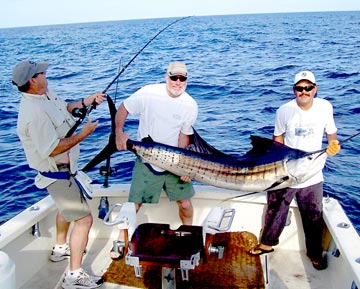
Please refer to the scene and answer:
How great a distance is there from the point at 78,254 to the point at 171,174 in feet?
2.42

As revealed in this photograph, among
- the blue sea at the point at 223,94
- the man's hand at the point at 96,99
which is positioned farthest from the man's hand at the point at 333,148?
the blue sea at the point at 223,94

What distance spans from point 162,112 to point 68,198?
0.75 meters

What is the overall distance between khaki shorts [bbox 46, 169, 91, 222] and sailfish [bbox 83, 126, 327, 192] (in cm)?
16

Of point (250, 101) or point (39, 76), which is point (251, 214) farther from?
point (250, 101)

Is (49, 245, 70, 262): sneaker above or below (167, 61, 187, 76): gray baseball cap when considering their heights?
below

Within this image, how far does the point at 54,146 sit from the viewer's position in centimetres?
234

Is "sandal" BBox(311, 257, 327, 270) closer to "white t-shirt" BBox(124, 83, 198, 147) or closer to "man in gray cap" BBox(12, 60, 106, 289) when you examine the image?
"white t-shirt" BBox(124, 83, 198, 147)

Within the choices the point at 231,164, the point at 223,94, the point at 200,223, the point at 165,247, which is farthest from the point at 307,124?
the point at 223,94

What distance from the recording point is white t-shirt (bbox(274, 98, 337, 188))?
2684mm

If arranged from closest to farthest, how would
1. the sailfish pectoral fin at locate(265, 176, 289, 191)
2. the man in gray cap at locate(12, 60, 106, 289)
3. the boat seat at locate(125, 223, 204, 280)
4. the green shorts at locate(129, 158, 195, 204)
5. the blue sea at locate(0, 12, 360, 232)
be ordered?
the boat seat at locate(125, 223, 204, 280)
the man in gray cap at locate(12, 60, 106, 289)
the sailfish pectoral fin at locate(265, 176, 289, 191)
the green shorts at locate(129, 158, 195, 204)
the blue sea at locate(0, 12, 360, 232)

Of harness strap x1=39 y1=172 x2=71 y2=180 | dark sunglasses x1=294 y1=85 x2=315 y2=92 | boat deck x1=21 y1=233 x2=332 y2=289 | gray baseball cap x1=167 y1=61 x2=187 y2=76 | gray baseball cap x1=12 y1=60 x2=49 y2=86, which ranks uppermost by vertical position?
gray baseball cap x1=12 y1=60 x2=49 y2=86

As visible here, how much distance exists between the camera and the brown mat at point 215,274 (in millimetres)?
2657

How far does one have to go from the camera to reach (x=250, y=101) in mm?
9273

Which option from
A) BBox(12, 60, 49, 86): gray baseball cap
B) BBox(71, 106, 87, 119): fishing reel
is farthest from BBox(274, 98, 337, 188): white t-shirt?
BBox(12, 60, 49, 86): gray baseball cap
